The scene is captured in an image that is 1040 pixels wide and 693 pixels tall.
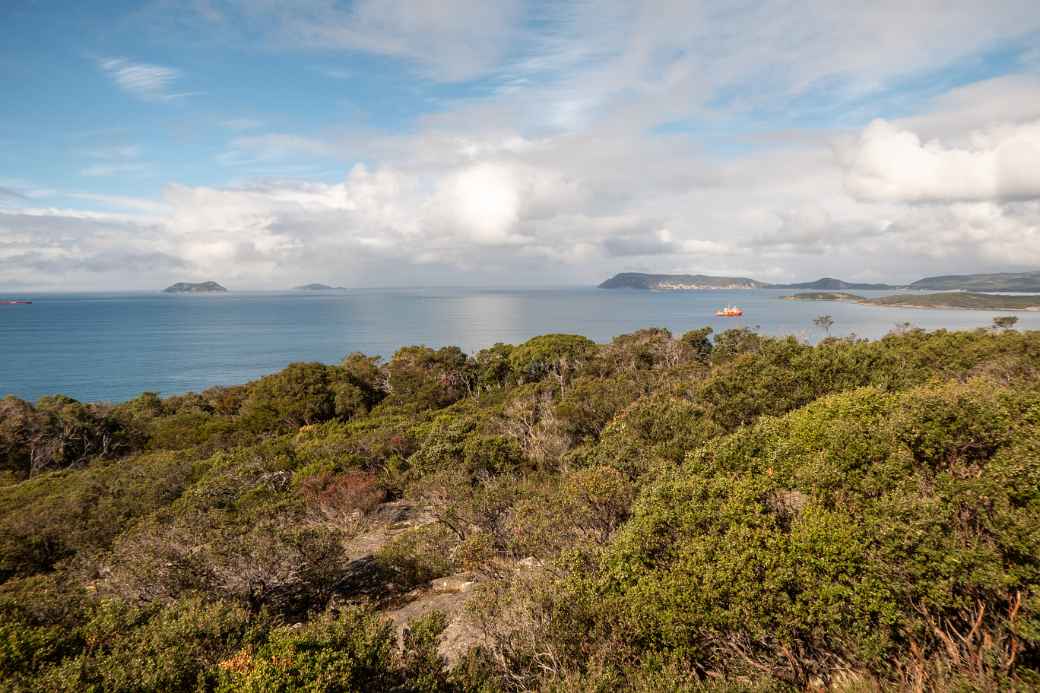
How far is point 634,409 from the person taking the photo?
24625 millimetres

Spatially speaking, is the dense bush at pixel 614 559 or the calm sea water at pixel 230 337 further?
the calm sea water at pixel 230 337

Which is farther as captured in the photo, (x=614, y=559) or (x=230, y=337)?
(x=230, y=337)

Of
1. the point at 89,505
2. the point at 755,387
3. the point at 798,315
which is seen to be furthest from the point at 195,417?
the point at 798,315

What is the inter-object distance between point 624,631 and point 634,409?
15.1 m

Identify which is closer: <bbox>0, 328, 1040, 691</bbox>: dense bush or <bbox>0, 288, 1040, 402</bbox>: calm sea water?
<bbox>0, 328, 1040, 691</bbox>: dense bush

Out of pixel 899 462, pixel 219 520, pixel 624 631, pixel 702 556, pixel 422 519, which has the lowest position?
pixel 422 519

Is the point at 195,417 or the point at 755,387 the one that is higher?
the point at 755,387

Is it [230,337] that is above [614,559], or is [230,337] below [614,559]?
below

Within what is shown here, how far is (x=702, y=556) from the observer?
32.0ft

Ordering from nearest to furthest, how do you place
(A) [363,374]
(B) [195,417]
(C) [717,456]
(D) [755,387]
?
1. (C) [717,456]
2. (D) [755,387]
3. (B) [195,417]
4. (A) [363,374]

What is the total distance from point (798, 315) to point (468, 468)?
616ft

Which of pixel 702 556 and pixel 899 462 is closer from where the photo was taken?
pixel 702 556

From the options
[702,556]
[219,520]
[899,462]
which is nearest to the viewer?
[702,556]

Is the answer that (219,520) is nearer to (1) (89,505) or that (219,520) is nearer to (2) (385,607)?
(2) (385,607)
